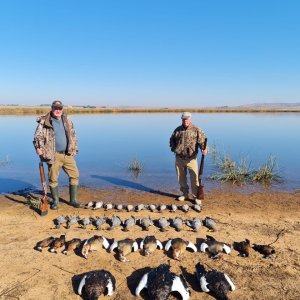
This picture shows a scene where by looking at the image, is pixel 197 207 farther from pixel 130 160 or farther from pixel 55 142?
pixel 130 160

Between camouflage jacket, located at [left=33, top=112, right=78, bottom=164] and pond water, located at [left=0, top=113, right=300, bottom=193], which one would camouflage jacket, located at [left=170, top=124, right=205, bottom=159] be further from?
camouflage jacket, located at [left=33, top=112, right=78, bottom=164]

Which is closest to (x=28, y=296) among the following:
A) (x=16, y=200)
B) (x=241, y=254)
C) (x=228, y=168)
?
(x=241, y=254)

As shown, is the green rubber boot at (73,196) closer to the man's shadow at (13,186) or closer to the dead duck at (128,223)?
the dead duck at (128,223)

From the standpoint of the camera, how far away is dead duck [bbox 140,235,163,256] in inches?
218

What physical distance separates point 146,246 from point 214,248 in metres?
1.20

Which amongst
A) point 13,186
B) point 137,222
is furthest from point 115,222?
point 13,186

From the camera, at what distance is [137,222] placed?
22.6 ft

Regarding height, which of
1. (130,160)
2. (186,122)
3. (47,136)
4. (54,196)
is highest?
(186,122)

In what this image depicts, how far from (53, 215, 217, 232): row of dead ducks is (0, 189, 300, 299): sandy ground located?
11 centimetres

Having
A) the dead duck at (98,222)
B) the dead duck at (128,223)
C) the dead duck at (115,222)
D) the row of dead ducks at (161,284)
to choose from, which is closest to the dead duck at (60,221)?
the dead duck at (98,222)

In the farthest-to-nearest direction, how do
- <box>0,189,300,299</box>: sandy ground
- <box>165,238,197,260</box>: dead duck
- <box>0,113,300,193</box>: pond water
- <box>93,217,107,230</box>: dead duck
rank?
<box>0,113,300,193</box>: pond water, <box>93,217,107,230</box>: dead duck, <box>165,238,197,260</box>: dead duck, <box>0,189,300,299</box>: sandy ground

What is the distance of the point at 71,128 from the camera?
781cm

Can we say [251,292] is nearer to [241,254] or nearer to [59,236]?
[241,254]

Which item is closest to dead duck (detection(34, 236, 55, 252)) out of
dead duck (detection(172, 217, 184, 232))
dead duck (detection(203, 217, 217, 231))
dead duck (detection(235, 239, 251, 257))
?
dead duck (detection(172, 217, 184, 232))
